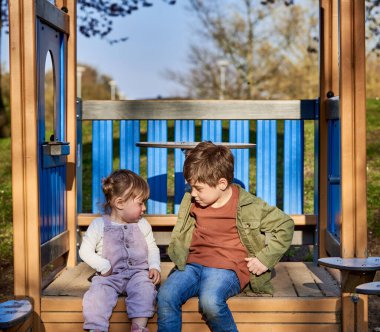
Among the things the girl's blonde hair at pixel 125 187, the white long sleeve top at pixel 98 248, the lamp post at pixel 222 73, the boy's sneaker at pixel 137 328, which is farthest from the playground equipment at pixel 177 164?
the lamp post at pixel 222 73

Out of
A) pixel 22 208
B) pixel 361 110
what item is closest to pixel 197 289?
pixel 22 208

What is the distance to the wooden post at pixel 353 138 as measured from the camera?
4008mm

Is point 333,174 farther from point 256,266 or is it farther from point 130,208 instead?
point 130,208

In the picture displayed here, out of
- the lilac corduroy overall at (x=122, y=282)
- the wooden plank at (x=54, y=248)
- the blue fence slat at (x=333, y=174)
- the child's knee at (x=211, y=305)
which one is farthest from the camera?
the blue fence slat at (x=333, y=174)

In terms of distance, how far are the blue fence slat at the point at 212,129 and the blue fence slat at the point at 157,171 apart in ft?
1.08

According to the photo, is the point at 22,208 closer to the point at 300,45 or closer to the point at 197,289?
the point at 197,289

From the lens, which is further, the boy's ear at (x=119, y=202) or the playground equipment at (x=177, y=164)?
the boy's ear at (x=119, y=202)

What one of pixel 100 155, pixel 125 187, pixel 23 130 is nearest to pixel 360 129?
pixel 125 187

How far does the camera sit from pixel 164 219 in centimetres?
567

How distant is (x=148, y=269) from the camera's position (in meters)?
4.26

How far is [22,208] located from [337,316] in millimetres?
1837

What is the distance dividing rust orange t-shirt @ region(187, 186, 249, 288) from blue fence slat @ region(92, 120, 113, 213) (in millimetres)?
1913

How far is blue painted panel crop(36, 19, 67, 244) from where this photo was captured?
442 centimetres

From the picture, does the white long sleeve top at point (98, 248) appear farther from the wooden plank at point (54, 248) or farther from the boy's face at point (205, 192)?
the boy's face at point (205, 192)
